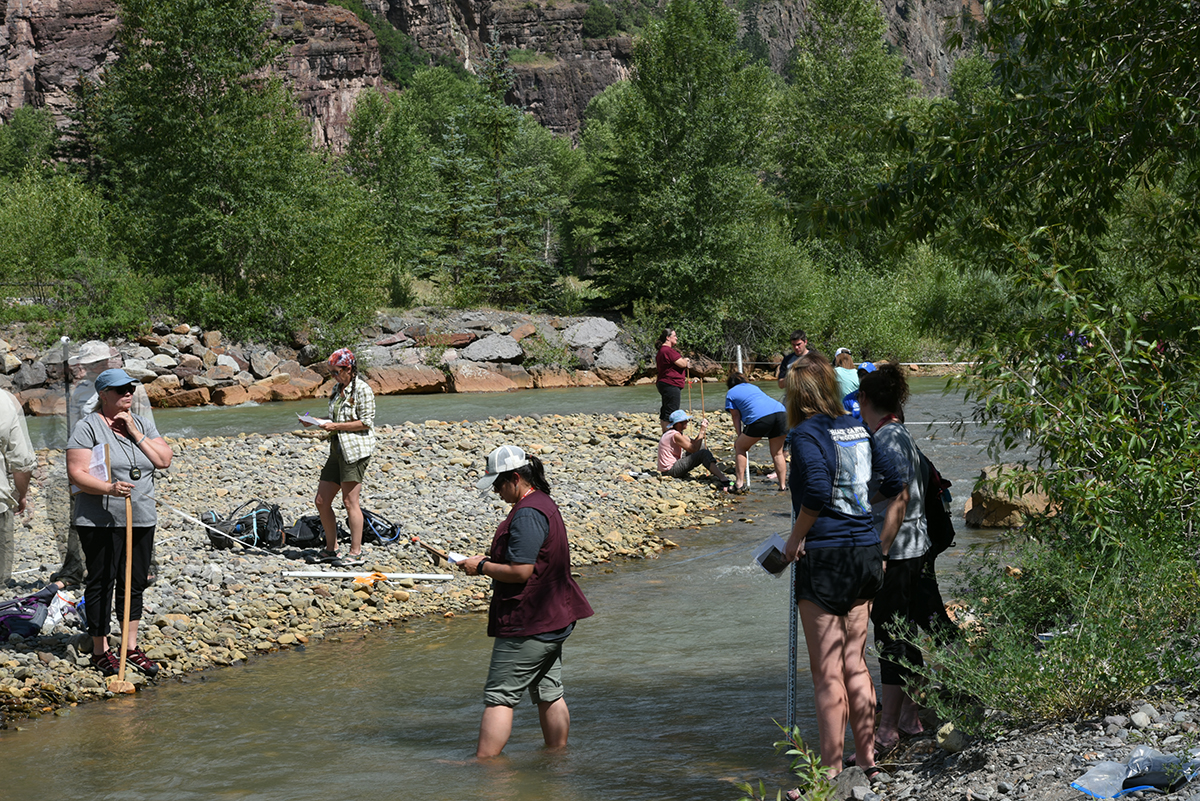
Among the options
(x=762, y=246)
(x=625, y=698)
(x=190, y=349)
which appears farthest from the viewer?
(x=762, y=246)

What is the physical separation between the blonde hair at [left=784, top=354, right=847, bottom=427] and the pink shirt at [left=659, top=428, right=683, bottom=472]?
11.1 metres

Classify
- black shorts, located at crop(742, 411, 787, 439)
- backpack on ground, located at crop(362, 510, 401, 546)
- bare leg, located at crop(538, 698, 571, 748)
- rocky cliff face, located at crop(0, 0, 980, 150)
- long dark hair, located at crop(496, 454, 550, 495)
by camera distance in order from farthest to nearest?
rocky cliff face, located at crop(0, 0, 980, 150) → black shorts, located at crop(742, 411, 787, 439) → backpack on ground, located at crop(362, 510, 401, 546) → bare leg, located at crop(538, 698, 571, 748) → long dark hair, located at crop(496, 454, 550, 495)

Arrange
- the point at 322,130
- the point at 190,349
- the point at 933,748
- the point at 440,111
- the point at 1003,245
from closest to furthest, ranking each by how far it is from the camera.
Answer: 1. the point at 933,748
2. the point at 1003,245
3. the point at 190,349
4. the point at 440,111
5. the point at 322,130

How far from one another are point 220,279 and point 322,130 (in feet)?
264

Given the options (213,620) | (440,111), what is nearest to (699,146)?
(213,620)

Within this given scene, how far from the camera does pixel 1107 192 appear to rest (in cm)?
671

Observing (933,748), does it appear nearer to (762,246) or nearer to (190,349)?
(190,349)

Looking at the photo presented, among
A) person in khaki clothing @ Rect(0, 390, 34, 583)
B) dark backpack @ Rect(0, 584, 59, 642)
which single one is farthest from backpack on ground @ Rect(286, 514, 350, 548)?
person in khaki clothing @ Rect(0, 390, 34, 583)

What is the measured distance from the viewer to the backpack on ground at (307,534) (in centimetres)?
1059

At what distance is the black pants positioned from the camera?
5.14 metres

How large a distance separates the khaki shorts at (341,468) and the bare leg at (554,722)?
14.0 feet

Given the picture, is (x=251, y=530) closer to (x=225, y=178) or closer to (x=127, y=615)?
(x=127, y=615)

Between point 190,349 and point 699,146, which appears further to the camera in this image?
point 699,146

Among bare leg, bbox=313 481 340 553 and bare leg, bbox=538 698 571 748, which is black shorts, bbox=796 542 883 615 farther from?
bare leg, bbox=313 481 340 553
